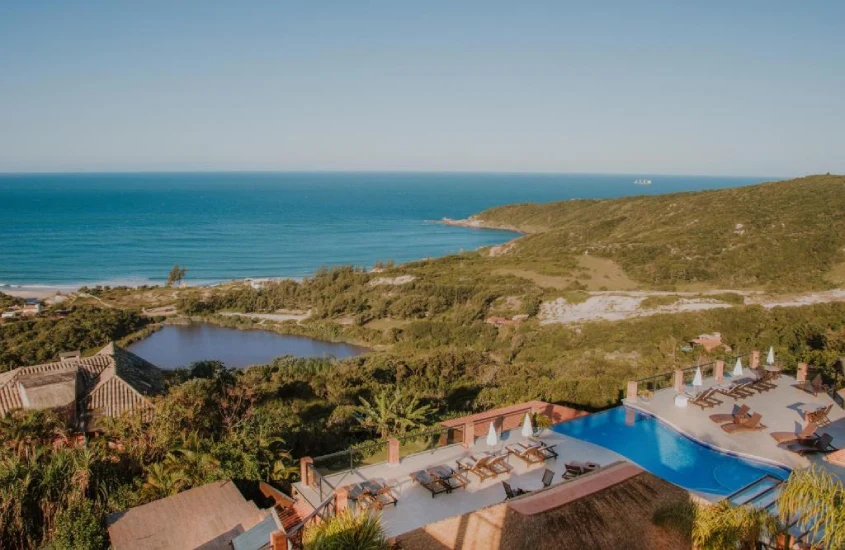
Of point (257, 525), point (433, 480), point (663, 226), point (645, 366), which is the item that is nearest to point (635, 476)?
point (433, 480)

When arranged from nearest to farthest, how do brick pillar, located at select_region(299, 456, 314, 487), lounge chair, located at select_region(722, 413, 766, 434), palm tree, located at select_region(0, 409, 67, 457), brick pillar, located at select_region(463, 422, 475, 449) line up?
brick pillar, located at select_region(299, 456, 314, 487) → brick pillar, located at select_region(463, 422, 475, 449) → palm tree, located at select_region(0, 409, 67, 457) → lounge chair, located at select_region(722, 413, 766, 434)

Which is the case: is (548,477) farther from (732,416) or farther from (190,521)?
(190,521)

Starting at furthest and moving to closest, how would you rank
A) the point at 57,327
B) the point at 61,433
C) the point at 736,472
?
the point at 57,327, the point at 61,433, the point at 736,472

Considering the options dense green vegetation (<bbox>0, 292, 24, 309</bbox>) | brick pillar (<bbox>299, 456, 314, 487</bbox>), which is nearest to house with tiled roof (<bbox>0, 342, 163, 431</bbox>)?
brick pillar (<bbox>299, 456, 314, 487</bbox>)

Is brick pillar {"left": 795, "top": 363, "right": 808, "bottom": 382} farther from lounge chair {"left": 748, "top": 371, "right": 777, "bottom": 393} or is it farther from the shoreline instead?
the shoreline

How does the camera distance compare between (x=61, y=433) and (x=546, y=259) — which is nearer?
(x=61, y=433)

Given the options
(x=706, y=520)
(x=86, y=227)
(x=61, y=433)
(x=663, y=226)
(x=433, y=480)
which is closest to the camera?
(x=706, y=520)

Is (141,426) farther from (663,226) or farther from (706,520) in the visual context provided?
(663,226)
